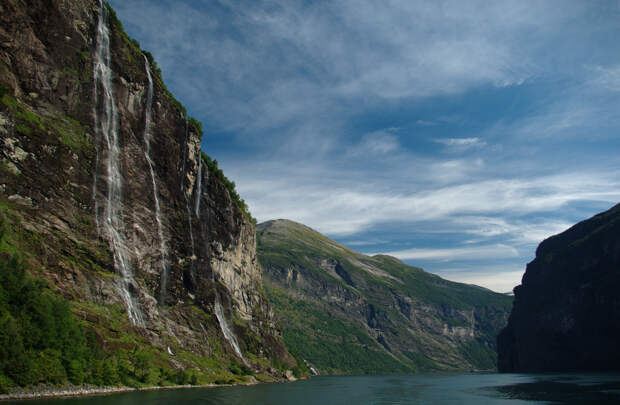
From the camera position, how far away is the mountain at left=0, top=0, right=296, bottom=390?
60344 millimetres

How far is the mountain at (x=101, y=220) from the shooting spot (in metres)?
60.3

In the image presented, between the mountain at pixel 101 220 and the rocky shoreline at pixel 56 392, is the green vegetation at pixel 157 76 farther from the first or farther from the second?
the rocky shoreline at pixel 56 392

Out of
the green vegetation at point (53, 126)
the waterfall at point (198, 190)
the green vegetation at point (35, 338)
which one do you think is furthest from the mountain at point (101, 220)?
the waterfall at point (198, 190)

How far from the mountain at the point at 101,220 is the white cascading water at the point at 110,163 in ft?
0.95

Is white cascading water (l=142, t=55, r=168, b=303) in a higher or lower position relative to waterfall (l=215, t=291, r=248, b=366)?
higher

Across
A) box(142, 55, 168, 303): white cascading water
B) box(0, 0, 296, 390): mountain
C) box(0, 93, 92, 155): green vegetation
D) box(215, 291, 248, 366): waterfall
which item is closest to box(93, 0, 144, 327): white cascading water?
box(0, 0, 296, 390): mountain

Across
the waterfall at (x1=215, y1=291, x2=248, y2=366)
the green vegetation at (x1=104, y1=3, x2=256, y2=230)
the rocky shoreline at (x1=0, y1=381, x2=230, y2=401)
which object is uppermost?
the green vegetation at (x1=104, y1=3, x2=256, y2=230)

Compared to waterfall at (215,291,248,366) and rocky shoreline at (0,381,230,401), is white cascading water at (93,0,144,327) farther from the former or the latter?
waterfall at (215,291,248,366)

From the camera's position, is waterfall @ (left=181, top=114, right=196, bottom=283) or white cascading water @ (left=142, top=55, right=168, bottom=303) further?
waterfall @ (left=181, top=114, right=196, bottom=283)

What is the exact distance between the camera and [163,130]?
11188 cm

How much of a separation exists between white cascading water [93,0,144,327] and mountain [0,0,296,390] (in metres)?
0.29

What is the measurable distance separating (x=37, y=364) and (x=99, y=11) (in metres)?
82.5

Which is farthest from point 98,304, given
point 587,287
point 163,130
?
point 587,287

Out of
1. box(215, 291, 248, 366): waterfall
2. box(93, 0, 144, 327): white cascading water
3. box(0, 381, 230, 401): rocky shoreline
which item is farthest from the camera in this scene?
box(215, 291, 248, 366): waterfall
